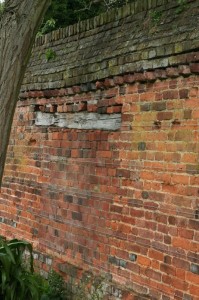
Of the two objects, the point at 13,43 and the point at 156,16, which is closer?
the point at 13,43

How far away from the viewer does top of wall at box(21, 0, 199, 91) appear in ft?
15.9

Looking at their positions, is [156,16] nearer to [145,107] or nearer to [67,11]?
[145,107]

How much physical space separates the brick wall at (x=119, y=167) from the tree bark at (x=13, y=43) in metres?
0.97

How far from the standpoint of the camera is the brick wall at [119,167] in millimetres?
4719

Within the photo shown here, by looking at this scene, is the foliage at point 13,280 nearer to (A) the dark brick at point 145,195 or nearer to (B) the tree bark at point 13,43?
(B) the tree bark at point 13,43

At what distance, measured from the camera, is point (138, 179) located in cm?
527

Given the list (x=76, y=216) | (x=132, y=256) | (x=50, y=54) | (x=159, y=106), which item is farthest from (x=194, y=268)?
(x=50, y=54)

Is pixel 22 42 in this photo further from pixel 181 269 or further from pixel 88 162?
pixel 181 269

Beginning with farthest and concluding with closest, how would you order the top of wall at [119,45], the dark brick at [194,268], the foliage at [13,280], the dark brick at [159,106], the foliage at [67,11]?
the foliage at [67,11], the foliage at [13,280], the dark brick at [159,106], the top of wall at [119,45], the dark brick at [194,268]

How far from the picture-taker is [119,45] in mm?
5711

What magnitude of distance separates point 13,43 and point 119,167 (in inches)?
62.9

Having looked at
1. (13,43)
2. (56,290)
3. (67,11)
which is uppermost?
(67,11)

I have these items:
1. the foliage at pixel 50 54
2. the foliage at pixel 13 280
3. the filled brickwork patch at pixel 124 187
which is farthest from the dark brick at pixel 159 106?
the foliage at pixel 50 54

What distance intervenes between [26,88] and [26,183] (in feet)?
4.23
